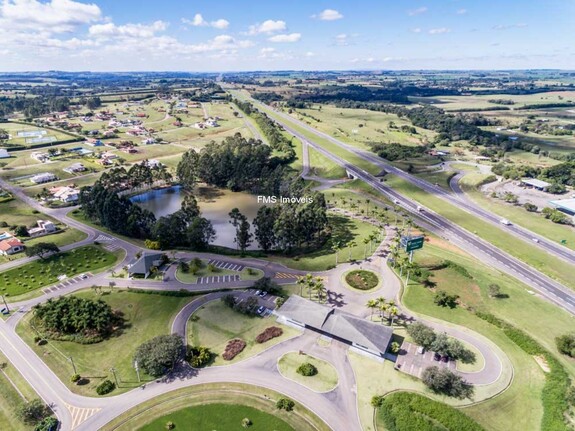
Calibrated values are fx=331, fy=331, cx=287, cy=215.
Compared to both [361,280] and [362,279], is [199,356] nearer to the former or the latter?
[361,280]

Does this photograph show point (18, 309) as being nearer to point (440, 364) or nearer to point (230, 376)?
point (230, 376)

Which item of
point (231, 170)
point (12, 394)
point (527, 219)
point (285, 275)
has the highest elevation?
point (231, 170)

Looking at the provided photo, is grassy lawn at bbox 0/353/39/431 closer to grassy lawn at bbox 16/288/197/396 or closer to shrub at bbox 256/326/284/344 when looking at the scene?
grassy lawn at bbox 16/288/197/396

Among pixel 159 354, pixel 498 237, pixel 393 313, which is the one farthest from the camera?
pixel 498 237

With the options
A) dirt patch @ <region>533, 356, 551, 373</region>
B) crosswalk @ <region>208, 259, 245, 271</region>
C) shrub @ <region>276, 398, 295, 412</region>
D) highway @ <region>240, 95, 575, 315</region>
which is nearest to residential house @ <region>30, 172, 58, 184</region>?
crosswalk @ <region>208, 259, 245, 271</region>

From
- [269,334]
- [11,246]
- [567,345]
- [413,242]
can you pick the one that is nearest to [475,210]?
[413,242]

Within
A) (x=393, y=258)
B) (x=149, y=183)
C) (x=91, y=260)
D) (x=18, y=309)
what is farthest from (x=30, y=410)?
(x=149, y=183)

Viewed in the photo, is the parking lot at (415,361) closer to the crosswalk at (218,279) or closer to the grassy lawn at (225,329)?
the grassy lawn at (225,329)
